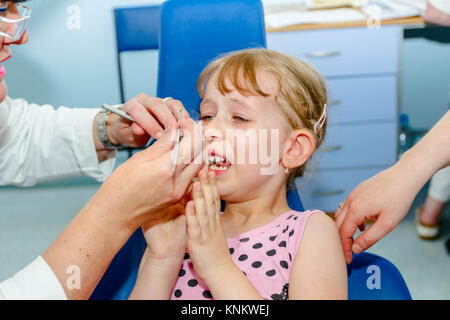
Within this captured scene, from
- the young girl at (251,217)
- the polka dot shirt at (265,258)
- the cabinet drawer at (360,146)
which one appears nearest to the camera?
the young girl at (251,217)

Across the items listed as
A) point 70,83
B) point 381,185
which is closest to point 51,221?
point 70,83

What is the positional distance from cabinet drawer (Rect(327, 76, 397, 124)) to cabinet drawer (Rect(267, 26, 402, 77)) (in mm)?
49

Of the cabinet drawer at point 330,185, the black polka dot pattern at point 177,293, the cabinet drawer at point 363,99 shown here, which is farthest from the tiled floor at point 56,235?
the black polka dot pattern at point 177,293

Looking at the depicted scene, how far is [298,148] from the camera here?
113 centimetres

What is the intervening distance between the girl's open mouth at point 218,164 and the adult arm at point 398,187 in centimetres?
28

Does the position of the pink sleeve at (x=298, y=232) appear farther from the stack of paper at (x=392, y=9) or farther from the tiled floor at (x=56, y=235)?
the stack of paper at (x=392, y=9)

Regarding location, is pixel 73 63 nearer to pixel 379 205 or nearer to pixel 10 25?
pixel 10 25

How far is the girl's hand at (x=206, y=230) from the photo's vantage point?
822 millimetres

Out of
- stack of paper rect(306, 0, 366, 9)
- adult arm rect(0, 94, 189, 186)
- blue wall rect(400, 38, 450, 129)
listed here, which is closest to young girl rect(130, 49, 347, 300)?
adult arm rect(0, 94, 189, 186)

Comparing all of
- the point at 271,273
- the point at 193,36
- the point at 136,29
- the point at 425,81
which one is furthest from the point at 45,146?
the point at 425,81

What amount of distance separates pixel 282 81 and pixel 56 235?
1862 mm

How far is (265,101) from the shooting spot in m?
1.06
